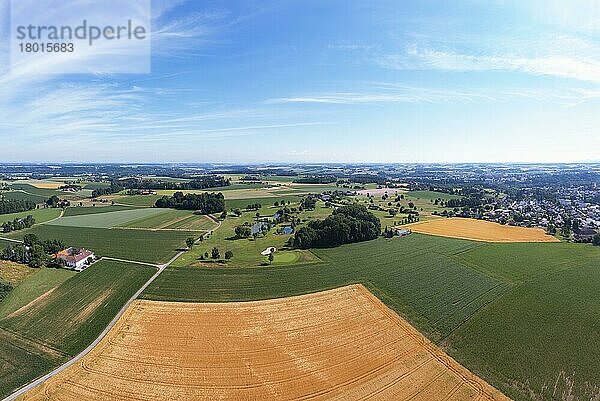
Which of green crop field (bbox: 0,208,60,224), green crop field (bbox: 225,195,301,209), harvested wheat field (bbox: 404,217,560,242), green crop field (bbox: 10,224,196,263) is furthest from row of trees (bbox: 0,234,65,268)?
harvested wheat field (bbox: 404,217,560,242)

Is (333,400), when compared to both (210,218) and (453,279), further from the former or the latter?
(210,218)

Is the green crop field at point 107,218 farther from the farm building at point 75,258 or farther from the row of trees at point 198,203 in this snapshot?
the farm building at point 75,258

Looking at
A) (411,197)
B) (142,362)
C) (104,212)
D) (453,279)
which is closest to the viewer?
(142,362)

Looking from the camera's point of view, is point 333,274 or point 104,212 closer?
point 333,274

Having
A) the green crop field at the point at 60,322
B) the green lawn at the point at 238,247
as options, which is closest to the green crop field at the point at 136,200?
the green lawn at the point at 238,247

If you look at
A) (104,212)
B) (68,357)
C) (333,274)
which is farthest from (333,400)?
(104,212)

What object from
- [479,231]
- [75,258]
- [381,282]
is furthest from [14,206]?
[479,231]

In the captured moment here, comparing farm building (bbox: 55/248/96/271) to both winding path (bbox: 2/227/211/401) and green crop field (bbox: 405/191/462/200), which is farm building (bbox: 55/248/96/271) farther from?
green crop field (bbox: 405/191/462/200)
